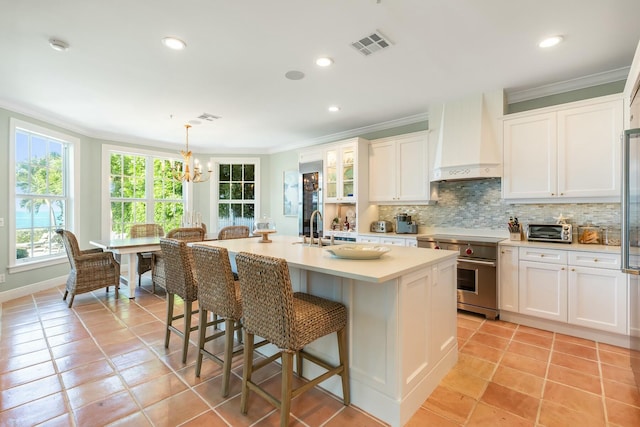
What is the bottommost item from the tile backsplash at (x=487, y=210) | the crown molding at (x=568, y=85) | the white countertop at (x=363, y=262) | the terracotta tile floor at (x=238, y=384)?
the terracotta tile floor at (x=238, y=384)

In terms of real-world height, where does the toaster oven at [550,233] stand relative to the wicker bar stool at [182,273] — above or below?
above

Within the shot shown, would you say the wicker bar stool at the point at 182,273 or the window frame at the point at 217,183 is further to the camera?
the window frame at the point at 217,183

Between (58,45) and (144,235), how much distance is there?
323cm

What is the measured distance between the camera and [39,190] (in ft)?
14.9

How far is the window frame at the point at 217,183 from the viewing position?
6781 mm

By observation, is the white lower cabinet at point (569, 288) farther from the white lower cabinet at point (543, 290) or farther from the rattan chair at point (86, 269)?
the rattan chair at point (86, 269)

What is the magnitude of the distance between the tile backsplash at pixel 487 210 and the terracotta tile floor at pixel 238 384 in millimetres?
1262

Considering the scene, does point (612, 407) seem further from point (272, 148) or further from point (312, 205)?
point (272, 148)

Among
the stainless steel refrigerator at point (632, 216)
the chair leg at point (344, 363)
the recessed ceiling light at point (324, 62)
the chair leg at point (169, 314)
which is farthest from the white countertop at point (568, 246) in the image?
the chair leg at point (169, 314)

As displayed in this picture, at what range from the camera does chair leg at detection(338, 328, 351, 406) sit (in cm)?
188

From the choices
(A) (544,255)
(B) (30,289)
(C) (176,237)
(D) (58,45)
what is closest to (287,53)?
(D) (58,45)

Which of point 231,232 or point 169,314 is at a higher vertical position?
point 231,232

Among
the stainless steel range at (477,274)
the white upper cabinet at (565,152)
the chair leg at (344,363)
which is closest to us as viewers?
the chair leg at (344,363)

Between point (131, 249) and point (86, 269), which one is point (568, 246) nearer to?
point (131, 249)
